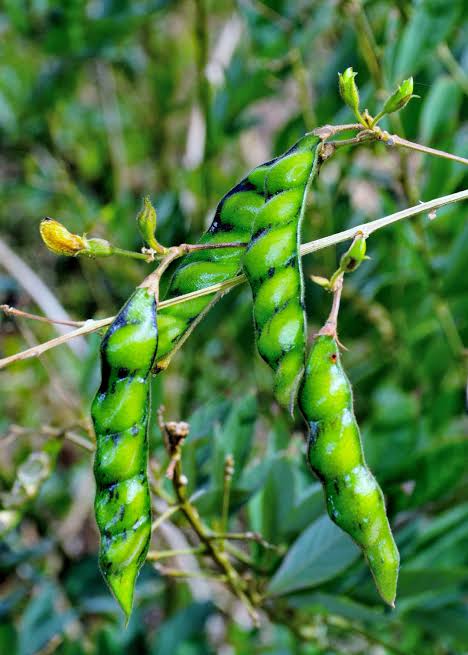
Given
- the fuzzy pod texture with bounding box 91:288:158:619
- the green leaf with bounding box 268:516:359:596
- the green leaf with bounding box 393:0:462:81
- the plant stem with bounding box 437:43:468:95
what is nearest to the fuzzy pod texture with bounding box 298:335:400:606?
the fuzzy pod texture with bounding box 91:288:158:619

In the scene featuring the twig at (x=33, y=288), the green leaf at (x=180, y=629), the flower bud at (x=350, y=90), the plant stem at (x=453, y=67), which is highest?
the flower bud at (x=350, y=90)

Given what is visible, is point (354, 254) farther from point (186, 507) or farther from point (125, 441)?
point (186, 507)

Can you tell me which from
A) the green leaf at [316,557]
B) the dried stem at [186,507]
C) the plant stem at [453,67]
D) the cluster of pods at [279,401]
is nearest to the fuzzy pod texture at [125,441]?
the cluster of pods at [279,401]

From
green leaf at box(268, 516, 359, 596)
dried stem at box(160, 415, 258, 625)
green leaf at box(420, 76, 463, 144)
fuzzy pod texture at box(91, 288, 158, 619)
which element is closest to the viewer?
fuzzy pod texture at box(91, 288, 158, 619)

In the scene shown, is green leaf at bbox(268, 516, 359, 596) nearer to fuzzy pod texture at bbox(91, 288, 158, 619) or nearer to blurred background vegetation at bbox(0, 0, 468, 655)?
blurred background vegetation at bbox(0, 0, 468, 655)

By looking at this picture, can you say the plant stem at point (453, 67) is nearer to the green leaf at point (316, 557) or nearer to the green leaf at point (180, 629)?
the green leaf at point (316, 557)

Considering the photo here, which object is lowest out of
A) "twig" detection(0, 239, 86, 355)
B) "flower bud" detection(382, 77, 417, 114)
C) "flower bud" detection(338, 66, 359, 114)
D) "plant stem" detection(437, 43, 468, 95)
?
"twig" detection(0, 239, 86, 355)

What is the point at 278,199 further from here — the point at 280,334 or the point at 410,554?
the point at 410,554

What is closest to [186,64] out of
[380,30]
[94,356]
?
[380,30]
